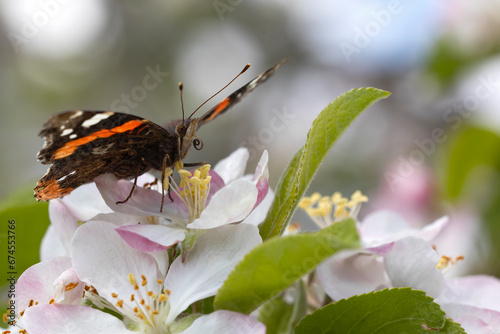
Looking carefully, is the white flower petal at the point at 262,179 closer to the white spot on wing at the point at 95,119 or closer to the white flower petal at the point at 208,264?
the white flower petal at the point at 208,264

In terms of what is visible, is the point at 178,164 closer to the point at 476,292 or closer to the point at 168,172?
the point at 168,172

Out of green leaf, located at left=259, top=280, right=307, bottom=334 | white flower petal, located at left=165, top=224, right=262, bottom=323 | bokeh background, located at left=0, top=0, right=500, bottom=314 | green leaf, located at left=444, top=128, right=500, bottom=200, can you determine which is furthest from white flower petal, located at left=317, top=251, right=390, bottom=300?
bokeh background, located at left=0, top=0, right=500, bottom=314

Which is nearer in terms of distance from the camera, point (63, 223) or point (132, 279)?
point (132, 279)

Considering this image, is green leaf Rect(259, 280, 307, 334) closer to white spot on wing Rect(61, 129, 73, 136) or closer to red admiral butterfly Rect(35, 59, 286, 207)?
red admiral butterfly Rect(35, 59, 286, 207)

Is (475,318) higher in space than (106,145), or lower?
lower

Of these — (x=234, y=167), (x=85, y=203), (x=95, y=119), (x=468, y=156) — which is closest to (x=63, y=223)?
(x=85, y=203)
